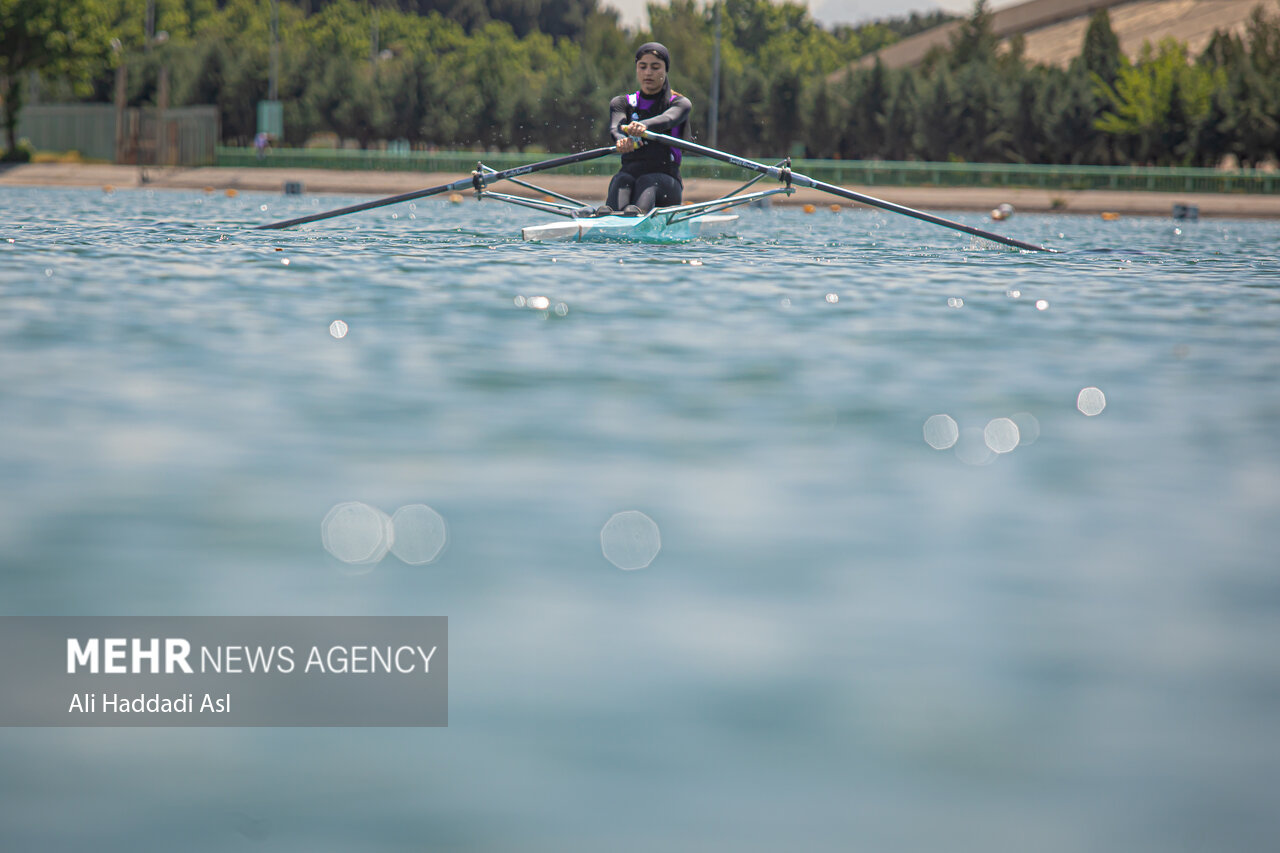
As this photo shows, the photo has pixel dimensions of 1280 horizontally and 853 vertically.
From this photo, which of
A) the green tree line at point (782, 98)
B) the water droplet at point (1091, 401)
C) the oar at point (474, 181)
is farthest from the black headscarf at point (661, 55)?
the green tree line at point (782, 98)

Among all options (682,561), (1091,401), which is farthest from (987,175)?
(682,561)

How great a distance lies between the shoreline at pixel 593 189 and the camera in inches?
1179

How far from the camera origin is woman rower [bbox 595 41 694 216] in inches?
568

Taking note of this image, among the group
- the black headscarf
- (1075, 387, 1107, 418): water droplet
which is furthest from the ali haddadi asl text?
the black headscarf

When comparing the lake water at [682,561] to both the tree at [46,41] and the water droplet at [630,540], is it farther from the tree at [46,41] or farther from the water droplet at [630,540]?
the tree at [46,41]

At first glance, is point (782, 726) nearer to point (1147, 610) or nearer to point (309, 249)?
A: point (1147, 610)

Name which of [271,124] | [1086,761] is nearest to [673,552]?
[1086,761]

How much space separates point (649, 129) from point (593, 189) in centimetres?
1838

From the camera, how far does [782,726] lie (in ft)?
8.88

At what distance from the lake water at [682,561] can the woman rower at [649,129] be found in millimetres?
6506

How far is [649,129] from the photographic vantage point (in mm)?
14633

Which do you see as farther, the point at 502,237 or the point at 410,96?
the point at 410,96

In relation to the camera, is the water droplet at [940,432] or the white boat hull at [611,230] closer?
the water droplet at [940,432]

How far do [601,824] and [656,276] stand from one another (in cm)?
877
